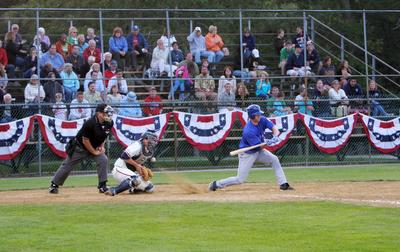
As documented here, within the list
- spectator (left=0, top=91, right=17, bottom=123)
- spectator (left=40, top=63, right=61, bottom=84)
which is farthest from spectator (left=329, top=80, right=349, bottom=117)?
spectator (left=0, top=91, right=17, bottom=123)

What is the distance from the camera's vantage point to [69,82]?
2508 cm

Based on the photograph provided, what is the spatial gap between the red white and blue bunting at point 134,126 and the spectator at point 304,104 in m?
4.26

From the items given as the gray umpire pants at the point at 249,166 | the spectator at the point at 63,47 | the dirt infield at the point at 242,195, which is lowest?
the dirt infield at the point at 242,195

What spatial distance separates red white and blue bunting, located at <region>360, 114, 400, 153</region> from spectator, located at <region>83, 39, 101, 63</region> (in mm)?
8309

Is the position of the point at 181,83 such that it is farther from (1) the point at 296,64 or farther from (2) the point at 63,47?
(1) the point at 296,64

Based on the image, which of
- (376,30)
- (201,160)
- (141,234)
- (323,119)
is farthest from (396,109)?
(141,234)

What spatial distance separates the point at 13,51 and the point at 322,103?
375 inches

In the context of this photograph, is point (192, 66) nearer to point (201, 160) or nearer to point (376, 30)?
point (201, 160)

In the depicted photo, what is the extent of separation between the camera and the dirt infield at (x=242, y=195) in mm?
15930

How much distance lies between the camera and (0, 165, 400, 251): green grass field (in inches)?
424

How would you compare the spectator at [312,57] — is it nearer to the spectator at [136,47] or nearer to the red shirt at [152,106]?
the spectator at [136,47]

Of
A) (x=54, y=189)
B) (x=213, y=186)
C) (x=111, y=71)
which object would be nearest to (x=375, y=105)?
(x=111, y=71)

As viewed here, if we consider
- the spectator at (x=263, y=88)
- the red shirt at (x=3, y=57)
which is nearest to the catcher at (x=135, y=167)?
the red shirt at (x=3, y=57)

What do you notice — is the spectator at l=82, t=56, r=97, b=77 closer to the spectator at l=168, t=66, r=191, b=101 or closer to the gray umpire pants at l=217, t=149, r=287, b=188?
the spectator at l=168, t=66, r=191, b=101
